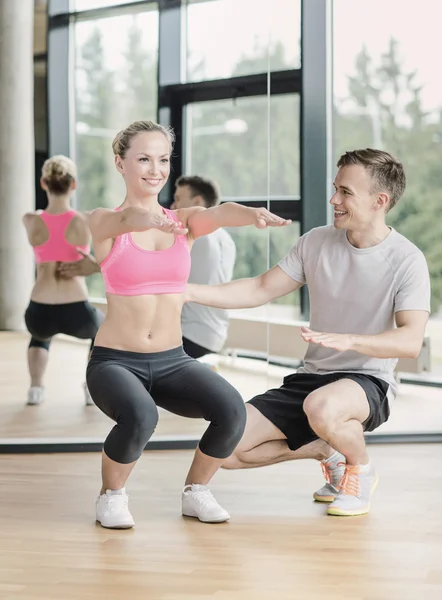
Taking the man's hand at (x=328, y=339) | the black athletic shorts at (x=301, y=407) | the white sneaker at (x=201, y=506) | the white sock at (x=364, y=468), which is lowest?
the white sneaker at (x=201, y=506)

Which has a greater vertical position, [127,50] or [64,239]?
[127,50]

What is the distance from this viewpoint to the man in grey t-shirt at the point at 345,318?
307cm

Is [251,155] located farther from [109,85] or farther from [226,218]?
[226,218]

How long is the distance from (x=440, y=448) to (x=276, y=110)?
1.48 m

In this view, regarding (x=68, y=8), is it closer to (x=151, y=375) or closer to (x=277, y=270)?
(x=277, y=270)

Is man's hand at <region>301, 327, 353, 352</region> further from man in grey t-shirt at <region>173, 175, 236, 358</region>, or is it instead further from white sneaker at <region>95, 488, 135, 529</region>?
man in grey t-shirt at <region>173, 175, 236, 358</region>

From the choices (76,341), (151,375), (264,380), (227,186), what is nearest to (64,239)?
(76,341)

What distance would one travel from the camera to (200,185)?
4180mm

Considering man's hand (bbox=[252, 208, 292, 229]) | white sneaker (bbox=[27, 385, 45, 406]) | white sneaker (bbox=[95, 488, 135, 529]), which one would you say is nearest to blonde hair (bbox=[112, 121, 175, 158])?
man's hand (bbox=[252, 208, 292, 229])

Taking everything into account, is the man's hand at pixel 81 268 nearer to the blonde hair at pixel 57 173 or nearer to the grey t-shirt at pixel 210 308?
the blonde hair at pixel 57 173

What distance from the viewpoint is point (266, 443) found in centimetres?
319

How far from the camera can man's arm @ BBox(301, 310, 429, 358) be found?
290 centimetres

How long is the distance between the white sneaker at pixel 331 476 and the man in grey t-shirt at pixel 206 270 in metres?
1.07

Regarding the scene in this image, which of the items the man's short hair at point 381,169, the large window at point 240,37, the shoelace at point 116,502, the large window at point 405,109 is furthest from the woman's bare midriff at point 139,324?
the large window at point 405,109
